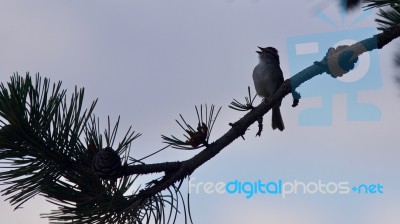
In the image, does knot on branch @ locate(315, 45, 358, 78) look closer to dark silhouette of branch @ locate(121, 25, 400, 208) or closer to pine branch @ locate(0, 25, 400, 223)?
dark silhouette of branch @ locate(121, 25, 400, 208)

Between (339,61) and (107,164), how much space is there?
Result: 695mm

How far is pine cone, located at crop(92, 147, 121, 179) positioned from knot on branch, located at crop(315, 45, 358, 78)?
62 centimetres

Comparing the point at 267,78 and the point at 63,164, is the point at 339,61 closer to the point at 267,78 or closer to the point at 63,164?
the point at 63,164

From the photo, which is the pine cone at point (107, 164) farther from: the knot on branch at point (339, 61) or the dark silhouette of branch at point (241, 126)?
the knot on branch at point (339, 61)

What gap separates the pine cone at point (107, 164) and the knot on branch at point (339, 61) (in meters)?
0.62

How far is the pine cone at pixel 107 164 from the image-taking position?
4.52 feet

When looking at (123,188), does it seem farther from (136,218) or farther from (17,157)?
(17,157)

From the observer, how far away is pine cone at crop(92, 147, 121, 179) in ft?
4.52

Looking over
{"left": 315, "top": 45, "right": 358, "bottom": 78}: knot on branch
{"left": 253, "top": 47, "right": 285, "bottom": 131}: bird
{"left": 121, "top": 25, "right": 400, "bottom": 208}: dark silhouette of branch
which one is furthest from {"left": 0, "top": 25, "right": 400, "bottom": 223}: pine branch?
{"left": 253, "top": 47, "right": 285, "bottom": 131}: bird

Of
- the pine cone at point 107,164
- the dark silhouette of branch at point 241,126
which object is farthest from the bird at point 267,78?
the pine cone at point 107,164

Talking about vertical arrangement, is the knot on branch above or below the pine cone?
above

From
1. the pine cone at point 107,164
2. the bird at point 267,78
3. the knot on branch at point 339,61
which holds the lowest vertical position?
the pine cone at point 107,164

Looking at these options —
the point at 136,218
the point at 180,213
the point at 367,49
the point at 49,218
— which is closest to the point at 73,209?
the point at 49,218

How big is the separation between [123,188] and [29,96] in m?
0.40
